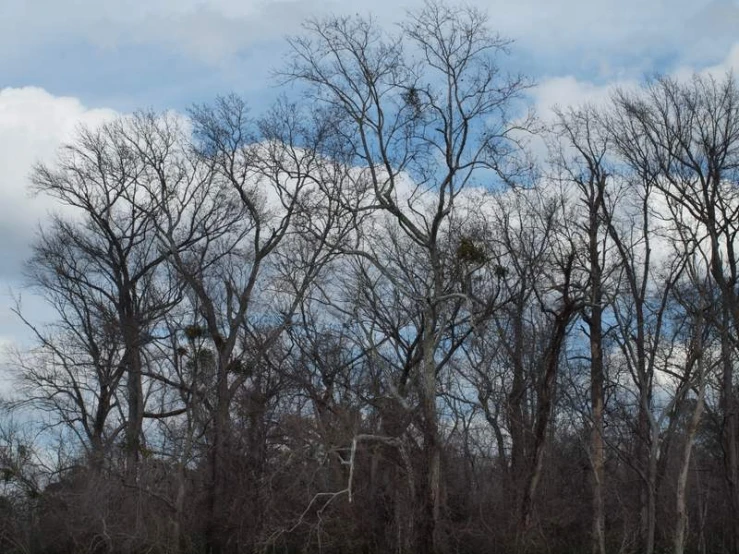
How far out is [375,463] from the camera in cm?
2720

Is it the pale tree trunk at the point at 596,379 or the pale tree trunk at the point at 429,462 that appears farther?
the pale tree trunk at the point at 596,379

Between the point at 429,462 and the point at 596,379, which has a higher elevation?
the point at 596,379

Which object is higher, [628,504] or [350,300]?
[350,300]

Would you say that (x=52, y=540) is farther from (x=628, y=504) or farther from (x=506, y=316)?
(x=628, y=504)

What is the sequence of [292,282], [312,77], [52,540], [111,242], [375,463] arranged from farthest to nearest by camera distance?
[111,242] < [52,540] < [292,282] < [375,463] < [312,77]

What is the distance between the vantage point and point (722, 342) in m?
27.8

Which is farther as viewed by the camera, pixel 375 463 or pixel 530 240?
pixel 530 240

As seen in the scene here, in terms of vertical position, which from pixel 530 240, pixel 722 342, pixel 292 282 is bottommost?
pixel 722 342

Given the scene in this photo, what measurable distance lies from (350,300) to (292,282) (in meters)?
1.96

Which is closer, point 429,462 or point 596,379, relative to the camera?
point 429,462

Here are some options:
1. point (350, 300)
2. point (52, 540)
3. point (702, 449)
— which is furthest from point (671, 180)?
point (52, 540)

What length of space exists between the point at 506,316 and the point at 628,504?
9.69 metres

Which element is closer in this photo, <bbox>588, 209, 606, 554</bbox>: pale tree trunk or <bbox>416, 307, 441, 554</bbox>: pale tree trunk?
<bbox>416, 307, 441, 554</bbox>: pale tree trunk

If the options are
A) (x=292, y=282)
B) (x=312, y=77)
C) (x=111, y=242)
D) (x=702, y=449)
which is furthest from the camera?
(x=702, y=449)
